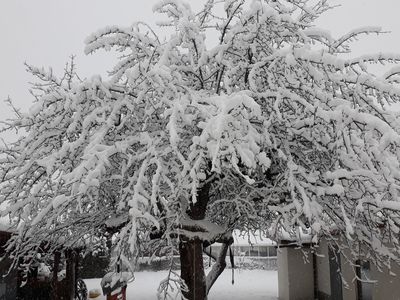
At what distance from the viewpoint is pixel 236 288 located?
904 inches

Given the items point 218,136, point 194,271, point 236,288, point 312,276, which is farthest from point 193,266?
point 236,288

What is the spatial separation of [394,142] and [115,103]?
10.5 feet

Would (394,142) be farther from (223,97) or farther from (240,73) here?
(240,73)

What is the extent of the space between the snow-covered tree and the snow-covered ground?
13589 millimetres

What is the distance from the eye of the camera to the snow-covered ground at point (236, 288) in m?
19.5

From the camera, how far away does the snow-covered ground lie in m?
19.5

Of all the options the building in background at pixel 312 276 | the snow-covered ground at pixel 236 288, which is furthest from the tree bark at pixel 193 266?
the snow-covered ground at pixel 236 288

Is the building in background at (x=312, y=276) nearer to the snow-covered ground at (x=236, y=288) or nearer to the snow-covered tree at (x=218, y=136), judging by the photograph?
the snow-covered ground at (x=236, y=288)

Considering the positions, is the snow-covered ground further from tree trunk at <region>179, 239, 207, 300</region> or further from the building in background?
tree trunk at <region>179, 239, 207, 300</region>

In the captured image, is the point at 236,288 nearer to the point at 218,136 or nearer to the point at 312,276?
the point at 312,276

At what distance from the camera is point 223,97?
4.72m

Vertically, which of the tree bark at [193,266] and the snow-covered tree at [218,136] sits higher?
the snow-covered tree at [218,136]

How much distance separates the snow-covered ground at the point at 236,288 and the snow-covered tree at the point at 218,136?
44.6ft

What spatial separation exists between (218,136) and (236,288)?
67.5ft
